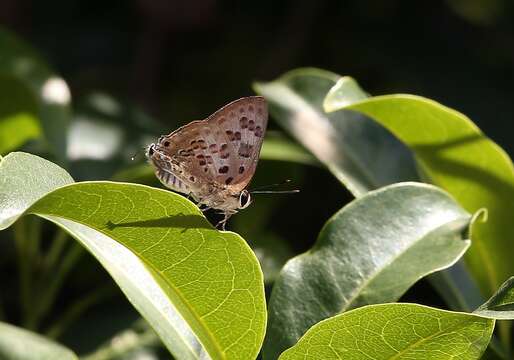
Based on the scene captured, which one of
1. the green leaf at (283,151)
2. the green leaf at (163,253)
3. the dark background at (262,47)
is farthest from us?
the dark background at (262,47)

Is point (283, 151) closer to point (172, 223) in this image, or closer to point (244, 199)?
point (244, 199)

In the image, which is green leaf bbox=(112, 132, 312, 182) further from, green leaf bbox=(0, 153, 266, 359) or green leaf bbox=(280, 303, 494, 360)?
green leaf bbox=(280, 303, 494, 360)

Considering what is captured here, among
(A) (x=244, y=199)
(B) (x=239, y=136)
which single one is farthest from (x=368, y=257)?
(A) (x=244, y=199)

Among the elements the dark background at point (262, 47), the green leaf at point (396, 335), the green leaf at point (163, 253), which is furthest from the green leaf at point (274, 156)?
the dark background at point (262, 47)

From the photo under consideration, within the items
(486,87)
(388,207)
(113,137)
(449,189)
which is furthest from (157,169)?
(486,87)

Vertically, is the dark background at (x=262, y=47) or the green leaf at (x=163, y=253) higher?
the green leaf at (x=163, y=253)

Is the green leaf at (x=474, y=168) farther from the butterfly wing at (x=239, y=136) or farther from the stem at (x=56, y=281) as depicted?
the stem at (x=56, y=281)
